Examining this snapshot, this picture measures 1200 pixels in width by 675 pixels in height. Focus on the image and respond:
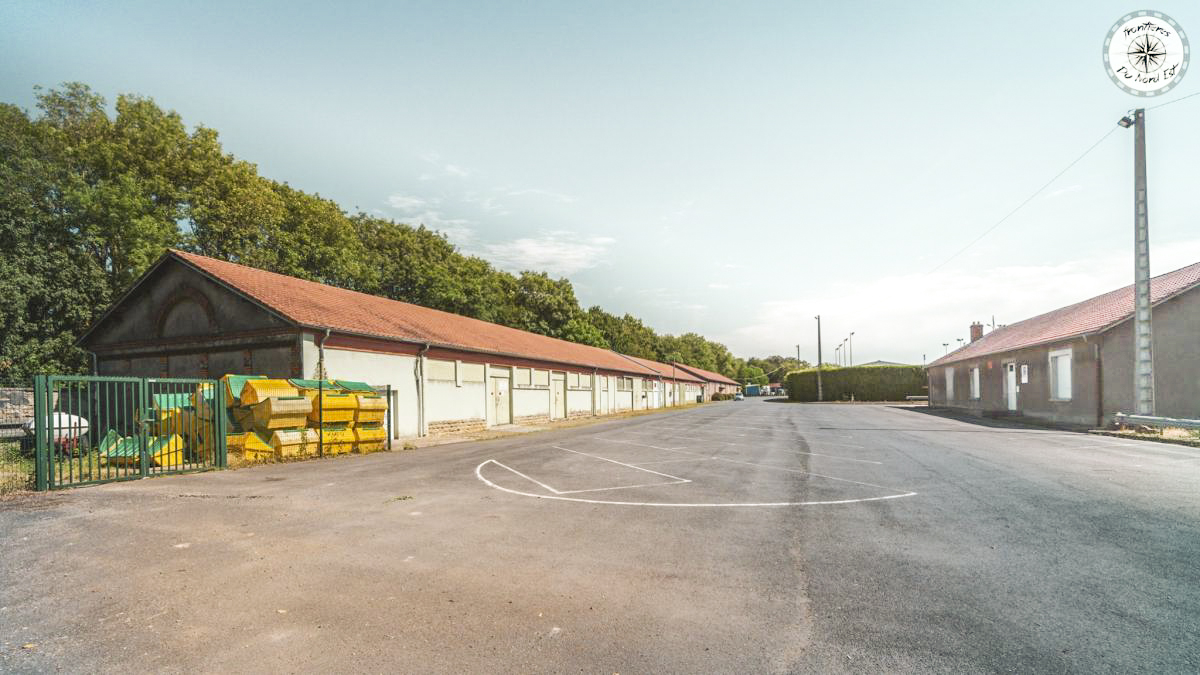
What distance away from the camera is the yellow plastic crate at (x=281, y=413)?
13.9m

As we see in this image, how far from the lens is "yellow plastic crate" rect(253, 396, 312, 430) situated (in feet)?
45.6

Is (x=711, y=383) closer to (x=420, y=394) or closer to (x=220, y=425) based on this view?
(x=420, y=394)

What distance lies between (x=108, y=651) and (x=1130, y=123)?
90.0ft

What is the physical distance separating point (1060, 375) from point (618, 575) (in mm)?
28143

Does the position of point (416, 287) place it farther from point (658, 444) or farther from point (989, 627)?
point (989, 627)

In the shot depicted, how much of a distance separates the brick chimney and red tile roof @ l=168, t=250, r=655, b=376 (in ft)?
136

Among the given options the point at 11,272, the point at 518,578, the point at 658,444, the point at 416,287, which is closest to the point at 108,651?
the point at 518,578

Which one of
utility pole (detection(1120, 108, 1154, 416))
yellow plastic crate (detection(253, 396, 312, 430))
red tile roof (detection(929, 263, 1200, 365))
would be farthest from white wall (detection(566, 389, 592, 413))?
utility pole (detection(1120, 108, 1154, 416))

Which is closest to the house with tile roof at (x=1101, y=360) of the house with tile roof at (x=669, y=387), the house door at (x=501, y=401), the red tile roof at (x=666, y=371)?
the house door at (x=501, y=401)

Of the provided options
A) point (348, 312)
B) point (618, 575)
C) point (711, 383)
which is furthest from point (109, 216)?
point (711, 383)

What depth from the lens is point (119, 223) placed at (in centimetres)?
2783

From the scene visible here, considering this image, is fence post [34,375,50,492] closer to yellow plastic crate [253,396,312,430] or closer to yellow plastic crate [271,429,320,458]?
yellow plastic crate [253,396,312,430]

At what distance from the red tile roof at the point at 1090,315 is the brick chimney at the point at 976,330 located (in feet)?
47.0

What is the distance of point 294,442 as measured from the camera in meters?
14.4
